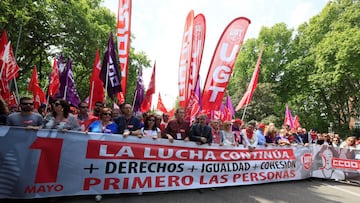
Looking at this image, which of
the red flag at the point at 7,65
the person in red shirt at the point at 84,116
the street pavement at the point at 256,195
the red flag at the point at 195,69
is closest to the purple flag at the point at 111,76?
the person in red shirt at the point at 84,116

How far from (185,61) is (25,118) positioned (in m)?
5.33

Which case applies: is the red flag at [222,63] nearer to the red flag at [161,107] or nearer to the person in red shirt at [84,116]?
the person in red shirt at [84,116]

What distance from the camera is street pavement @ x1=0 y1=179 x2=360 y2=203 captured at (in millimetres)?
4914

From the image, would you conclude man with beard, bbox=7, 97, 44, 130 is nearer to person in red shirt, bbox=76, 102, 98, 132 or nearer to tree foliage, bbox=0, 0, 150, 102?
person in red shirt, bbox=76, 102, 98, 132

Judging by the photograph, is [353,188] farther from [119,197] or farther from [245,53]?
[245,53]

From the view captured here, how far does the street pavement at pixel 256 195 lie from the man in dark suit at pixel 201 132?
1.10 metres

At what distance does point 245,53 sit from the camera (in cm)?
3681

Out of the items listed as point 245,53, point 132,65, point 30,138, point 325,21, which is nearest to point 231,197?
point 30,138

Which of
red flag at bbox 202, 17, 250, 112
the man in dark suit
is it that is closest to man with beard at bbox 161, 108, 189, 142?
the man in dark suit

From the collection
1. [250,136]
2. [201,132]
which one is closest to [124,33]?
[201,132]

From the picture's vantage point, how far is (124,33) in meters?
8.46

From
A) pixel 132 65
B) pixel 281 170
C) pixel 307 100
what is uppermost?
pixel 132 65

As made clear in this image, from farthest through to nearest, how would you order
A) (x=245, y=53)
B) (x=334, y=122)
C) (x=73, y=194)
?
(x=245, y=53), (x=334, y=122), (x=73, y=194)

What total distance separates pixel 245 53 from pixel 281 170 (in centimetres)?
3107
